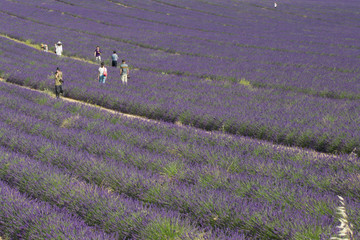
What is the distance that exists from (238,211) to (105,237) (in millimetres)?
1347

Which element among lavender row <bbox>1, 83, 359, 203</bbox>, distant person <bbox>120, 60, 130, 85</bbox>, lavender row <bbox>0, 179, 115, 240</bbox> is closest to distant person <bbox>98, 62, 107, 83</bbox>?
distant person <bbox>120, 60, 130, 85</bbox>

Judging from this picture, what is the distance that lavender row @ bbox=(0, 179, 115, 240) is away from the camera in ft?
11.7

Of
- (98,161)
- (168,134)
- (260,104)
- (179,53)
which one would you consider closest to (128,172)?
(98,161)

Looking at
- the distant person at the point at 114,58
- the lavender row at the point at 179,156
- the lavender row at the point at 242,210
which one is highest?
the lavender row at the point at 242,210

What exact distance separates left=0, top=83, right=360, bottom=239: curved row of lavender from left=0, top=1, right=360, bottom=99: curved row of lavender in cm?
835

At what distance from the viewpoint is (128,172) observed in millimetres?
5184

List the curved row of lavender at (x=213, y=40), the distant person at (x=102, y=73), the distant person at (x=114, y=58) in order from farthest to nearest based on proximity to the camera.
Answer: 1. the distant person at (x=114, y=58)
2. the curved row of lavender at (x=213, y=40)
3. the distant person at (x=102, y=73)

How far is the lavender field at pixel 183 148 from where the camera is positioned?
3.89m

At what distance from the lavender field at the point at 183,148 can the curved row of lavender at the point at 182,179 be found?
0.02m

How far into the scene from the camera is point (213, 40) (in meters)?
29.9

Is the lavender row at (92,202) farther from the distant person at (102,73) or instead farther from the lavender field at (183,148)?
the distant person at (102,73)

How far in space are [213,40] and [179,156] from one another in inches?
965

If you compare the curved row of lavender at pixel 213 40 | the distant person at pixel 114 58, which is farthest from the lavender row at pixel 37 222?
the distant person at pixel 114 58

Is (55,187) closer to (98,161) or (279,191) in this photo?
(98,161)
